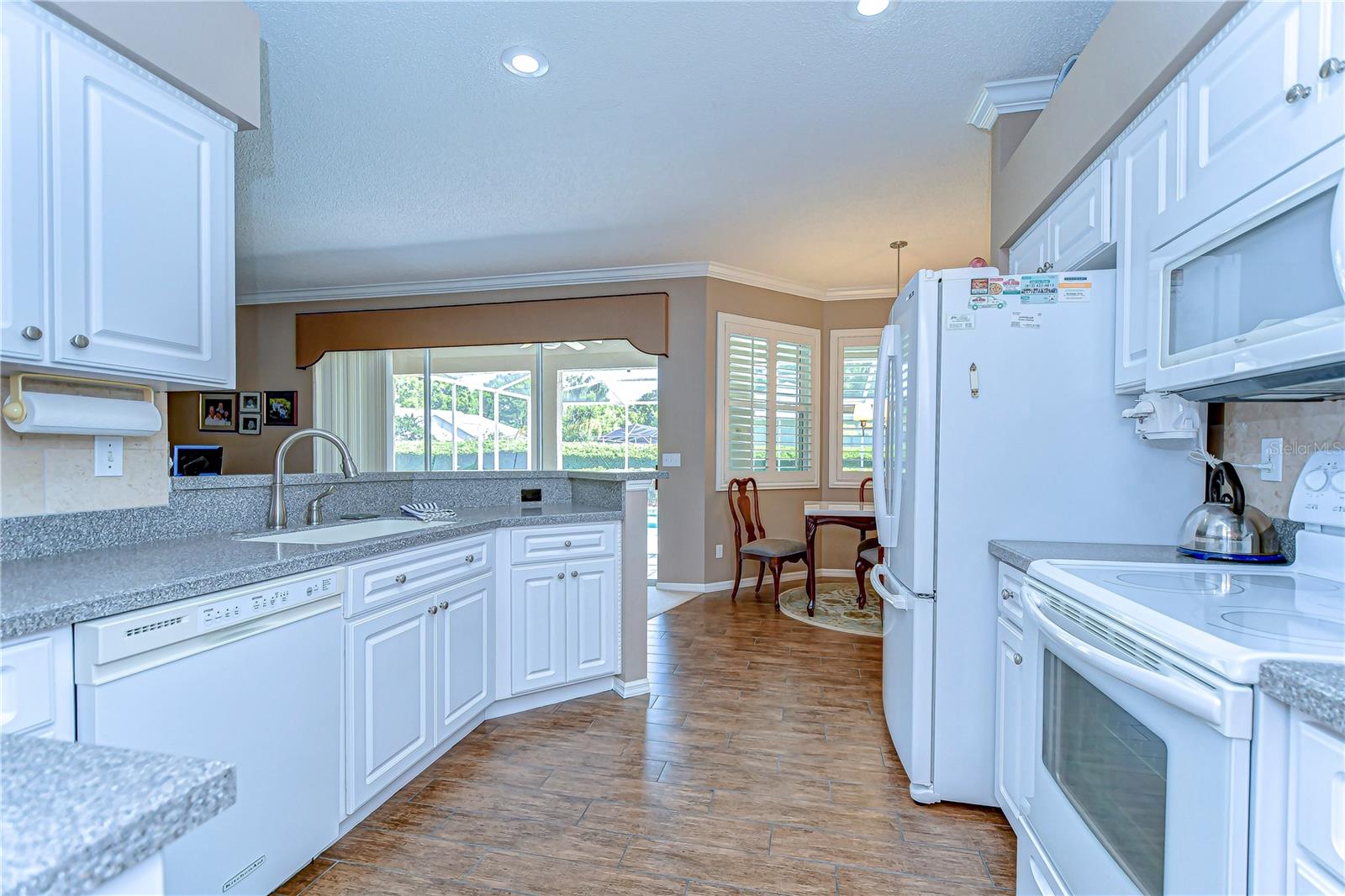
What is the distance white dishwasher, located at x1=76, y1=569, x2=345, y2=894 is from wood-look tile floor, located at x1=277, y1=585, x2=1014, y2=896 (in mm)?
250

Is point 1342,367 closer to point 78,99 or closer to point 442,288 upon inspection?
point 78,99

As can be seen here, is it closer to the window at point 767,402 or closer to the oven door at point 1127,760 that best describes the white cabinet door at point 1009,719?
the oven door at point 1127,760

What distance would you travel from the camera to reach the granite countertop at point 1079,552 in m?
1.67

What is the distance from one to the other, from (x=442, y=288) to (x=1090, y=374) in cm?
520

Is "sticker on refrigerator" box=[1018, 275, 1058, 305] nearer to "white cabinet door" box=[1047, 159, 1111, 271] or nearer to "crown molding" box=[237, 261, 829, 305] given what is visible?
"white cabinet door" box=[1047, 159, 1111, 271]

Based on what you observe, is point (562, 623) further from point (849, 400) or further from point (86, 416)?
point (849, 400)

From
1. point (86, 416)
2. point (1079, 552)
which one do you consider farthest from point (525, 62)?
point (1079, 552)

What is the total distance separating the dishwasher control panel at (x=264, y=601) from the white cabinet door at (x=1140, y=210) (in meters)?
2.36

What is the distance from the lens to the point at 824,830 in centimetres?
192

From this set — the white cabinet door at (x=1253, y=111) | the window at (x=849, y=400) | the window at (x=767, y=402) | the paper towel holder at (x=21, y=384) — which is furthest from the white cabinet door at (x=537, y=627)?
the window at (x=849, y=400)

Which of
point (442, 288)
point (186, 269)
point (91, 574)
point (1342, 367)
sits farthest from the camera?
point (442, 288)

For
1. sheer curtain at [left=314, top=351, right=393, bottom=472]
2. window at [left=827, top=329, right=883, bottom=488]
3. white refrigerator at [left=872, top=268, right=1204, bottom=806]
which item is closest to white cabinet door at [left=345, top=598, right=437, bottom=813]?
white refrigerator at [left=872, top=268, right=1204, bottom=806]

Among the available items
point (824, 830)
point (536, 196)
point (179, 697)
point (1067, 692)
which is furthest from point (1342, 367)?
point (536, 196)

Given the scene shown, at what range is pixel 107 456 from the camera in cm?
176
